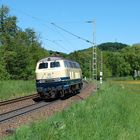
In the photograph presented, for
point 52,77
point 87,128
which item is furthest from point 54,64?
point 87,128

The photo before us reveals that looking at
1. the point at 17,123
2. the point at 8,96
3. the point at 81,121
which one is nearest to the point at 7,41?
the point at 8,96

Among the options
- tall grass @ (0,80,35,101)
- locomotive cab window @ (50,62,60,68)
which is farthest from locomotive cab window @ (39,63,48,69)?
tall grass @ (0,80,35,101)

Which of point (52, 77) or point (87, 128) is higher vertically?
point (52, 77)

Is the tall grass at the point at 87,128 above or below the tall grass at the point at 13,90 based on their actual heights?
below

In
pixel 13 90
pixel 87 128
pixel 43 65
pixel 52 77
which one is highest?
pixel 43 65

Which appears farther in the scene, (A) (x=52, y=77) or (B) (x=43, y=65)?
(B) (x=43, y=65)

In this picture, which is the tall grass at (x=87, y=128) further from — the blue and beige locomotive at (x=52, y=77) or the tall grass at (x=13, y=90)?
the tall grass at (x=13, y=90)

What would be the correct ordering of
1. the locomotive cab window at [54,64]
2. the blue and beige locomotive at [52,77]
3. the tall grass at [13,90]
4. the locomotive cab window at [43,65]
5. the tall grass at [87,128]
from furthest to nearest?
the tall grass at [13,90] → the locomotive cab window at [43,65] → the locomotive cab window at [54,64] → the blue and beige locomotive at [52,77] → the tall grass at [87,128]

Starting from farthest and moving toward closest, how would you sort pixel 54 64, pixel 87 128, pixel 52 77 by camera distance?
pixel 54 64, pixel 52 77, pixel 87 128

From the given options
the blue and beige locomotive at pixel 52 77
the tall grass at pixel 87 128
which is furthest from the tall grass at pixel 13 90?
the tall grass at pixel 87 128

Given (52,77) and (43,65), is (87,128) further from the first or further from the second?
(43,65)

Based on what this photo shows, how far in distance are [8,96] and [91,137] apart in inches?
1042

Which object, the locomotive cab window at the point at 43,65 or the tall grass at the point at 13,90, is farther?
the tall grass at the point at 13,90

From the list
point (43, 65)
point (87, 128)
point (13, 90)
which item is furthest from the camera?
point (13, 90)
